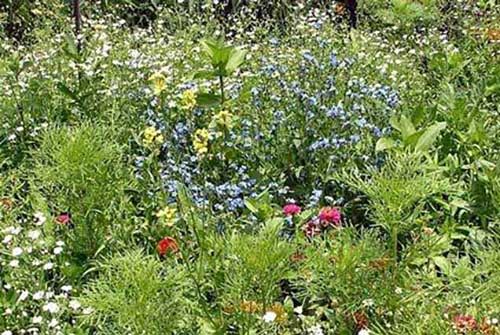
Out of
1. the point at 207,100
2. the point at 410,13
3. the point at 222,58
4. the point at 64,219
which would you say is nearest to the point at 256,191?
the point at 207,100

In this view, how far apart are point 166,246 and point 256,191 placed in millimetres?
595

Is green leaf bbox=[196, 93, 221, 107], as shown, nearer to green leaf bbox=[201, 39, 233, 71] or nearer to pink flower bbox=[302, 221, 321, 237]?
green leaf bbox=[201, 39, 233, 71]

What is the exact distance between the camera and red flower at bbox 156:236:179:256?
8.94 feet

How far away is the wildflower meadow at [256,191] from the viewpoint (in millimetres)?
2344

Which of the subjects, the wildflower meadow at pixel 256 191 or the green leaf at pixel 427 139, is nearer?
the wildflower meadow at pixel 256 191

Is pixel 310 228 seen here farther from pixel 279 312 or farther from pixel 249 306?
pixel 249 306

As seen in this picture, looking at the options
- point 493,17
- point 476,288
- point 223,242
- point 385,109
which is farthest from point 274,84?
point 493,17

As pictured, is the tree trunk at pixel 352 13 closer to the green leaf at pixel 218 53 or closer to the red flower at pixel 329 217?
the green leaf at pixel 218 53

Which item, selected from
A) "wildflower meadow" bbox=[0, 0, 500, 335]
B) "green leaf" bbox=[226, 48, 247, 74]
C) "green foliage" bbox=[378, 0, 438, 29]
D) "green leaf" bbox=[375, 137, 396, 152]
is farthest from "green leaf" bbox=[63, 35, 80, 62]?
"green foliage" bbox=[378, 0, 438, 29]

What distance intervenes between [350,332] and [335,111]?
111 centimetres

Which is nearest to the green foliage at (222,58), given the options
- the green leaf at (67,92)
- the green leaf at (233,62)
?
the green leaf at (233,62)

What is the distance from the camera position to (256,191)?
3.23 m

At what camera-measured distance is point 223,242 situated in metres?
2.50

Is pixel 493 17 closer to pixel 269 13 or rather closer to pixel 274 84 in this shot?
pixel 269 13
